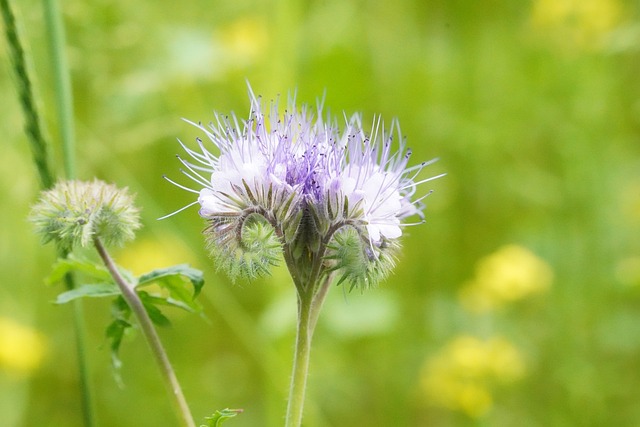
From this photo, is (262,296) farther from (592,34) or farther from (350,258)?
(350,258)

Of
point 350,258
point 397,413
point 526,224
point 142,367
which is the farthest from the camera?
point 526,224

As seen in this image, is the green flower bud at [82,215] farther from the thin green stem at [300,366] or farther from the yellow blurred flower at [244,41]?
the yellow blurred flower at [244,41]

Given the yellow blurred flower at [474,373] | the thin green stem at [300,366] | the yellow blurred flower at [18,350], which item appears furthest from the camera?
the yellow blurred flower at [18,350]

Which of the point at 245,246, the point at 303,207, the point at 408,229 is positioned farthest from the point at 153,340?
the point at 408,229

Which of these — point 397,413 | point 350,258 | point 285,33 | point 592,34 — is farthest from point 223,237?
point 592,34

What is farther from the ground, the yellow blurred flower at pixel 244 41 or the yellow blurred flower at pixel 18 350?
the yellow blurred flower at pixel 244 41

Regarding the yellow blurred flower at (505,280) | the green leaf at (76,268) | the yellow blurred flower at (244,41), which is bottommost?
the green leaf at (76,268)

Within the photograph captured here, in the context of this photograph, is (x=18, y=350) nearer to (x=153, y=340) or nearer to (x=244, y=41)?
(x=244, y=41)

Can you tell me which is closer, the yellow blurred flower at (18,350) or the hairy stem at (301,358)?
the hairy stem at (301,358)

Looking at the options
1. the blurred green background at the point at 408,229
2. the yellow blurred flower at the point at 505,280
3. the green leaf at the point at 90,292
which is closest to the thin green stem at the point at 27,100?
the green leaf at the point at 90,292
